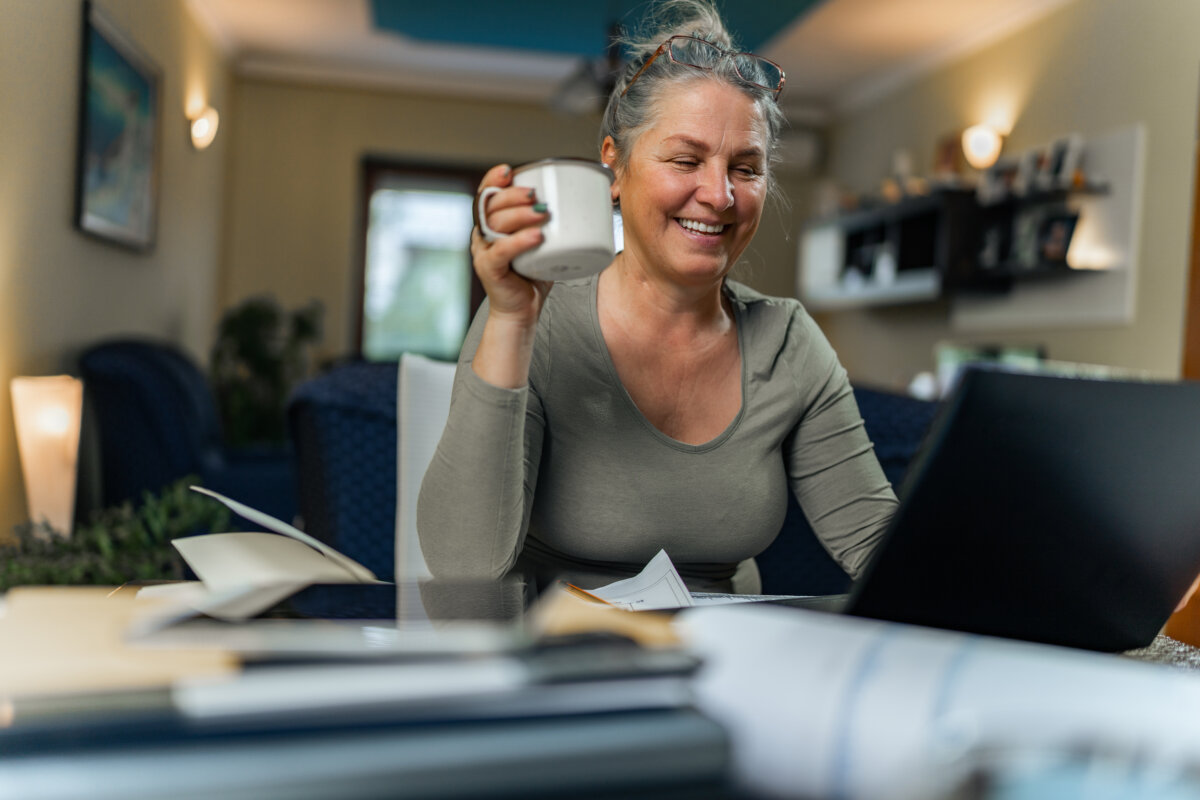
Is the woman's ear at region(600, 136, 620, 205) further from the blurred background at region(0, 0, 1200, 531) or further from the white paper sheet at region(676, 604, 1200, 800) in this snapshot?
the white paper sheet at region(676, 604, 1200, 800)

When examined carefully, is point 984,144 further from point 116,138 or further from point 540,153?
point 116,138

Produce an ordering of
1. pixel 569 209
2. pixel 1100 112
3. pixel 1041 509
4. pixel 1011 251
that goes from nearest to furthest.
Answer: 1. pixel 1041 509
2. pixel 569 209
3. pixel 1100 112
4. pixel 1011 251

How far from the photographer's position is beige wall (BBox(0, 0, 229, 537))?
9.16ft

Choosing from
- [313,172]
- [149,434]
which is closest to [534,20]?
[313,172]

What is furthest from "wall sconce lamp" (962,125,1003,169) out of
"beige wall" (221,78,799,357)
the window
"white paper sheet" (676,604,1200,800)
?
"white paper sheet" (676,604,1200,800)

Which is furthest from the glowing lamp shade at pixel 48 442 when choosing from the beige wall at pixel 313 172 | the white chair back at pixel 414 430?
the beige wall at pixel 313 172

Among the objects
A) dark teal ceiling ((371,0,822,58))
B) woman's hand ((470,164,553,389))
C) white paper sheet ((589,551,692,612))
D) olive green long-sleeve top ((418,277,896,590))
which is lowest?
white paper sheet ((589,551,692,612))

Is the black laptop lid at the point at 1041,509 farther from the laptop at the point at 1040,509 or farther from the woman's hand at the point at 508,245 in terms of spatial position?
the woman's hand at the point at 508,245

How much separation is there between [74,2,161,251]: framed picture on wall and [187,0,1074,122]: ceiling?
1.17 meters

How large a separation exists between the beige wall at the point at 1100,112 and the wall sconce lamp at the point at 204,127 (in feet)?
13.1

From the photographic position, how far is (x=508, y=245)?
2.30 feet

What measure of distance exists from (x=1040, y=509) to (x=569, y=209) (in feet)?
1.22

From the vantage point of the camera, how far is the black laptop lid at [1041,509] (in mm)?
470

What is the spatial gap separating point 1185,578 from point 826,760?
1.47ft
